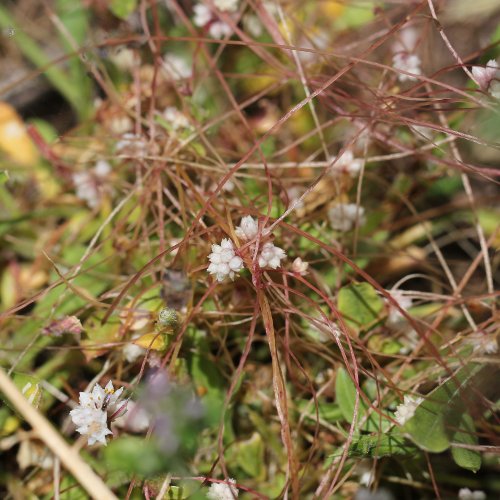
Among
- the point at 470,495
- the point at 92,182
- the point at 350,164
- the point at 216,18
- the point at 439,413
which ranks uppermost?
the point at 216,18

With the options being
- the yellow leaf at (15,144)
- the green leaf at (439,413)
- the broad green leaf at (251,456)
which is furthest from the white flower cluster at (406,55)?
the yellow leaf at (15,144)

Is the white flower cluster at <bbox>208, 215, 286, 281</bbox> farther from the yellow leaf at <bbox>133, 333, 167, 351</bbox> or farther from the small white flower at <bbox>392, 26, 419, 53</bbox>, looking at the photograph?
the small white flower at <bbox>392, 26, 419, 53</bbox>

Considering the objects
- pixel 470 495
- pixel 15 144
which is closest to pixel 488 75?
pixel 470 495

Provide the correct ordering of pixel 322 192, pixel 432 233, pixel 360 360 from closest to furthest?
pixel 360 360, pixel 322 192, pixel 432 233

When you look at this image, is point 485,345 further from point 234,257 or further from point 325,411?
point 234,257

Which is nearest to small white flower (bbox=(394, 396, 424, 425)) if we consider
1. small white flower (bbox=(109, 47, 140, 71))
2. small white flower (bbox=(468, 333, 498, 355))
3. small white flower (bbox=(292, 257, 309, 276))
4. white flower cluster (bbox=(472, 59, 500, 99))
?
small white flower (bbox=(468, 333, 498, 355))

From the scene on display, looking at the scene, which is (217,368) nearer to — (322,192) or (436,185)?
(322,192)

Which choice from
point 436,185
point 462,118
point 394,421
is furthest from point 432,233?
point 394,421
